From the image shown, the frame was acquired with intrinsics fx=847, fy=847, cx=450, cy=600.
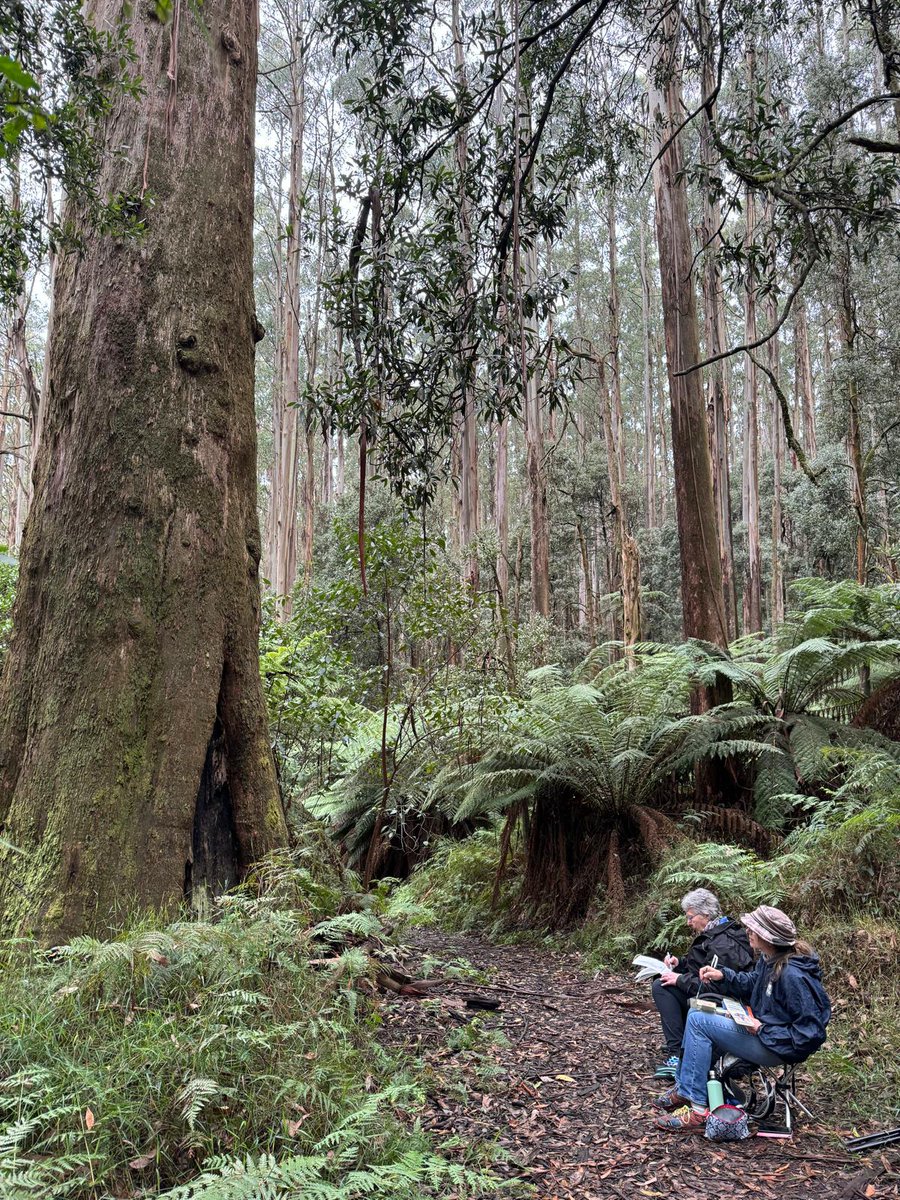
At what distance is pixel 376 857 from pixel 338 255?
5.09m

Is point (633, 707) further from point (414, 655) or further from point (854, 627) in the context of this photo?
point (414, 655)

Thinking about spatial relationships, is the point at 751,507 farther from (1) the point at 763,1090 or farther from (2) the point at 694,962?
(1) the point at 763,1090

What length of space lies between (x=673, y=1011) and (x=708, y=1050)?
1.58ft

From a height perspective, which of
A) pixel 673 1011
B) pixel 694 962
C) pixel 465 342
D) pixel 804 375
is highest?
pixel 804 375

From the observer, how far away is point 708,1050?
3.47 meters

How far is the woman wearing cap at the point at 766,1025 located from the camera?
11.0ft

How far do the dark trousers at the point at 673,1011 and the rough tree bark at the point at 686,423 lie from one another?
472cm

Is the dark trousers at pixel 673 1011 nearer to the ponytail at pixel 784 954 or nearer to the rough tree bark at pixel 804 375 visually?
the ponytail at pixel 784 954

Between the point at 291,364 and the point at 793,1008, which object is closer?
the point at 793,1008

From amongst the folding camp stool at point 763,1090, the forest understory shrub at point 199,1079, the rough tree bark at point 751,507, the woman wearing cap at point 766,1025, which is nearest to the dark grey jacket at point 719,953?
the woman wearing cap at point 766,1025

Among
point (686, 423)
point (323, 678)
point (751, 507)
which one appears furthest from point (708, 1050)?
point (751, 507)

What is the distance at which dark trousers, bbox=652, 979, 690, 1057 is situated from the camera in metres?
3.93

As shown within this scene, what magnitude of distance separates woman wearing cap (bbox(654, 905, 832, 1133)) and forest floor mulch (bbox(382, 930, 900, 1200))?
0.14 m

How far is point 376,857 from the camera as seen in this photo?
7730 millimetres
